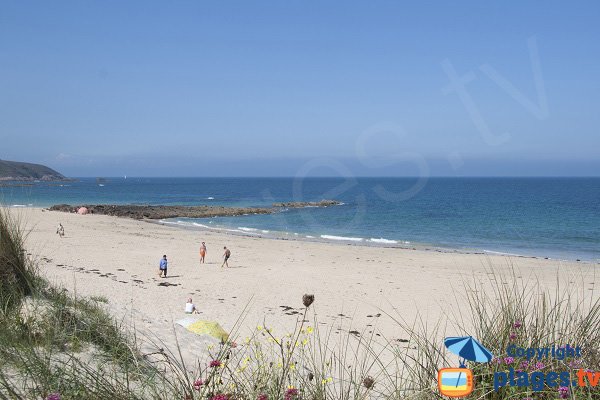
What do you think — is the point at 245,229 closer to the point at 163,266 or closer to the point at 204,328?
the point at 163,266

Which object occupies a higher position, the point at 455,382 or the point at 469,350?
the point at 469,350

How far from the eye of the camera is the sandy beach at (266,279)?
35.5 feet

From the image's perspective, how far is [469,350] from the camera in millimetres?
2486

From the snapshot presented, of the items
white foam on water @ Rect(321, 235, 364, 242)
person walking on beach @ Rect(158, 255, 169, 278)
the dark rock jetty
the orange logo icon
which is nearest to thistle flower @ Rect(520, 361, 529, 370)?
the orange logo icon

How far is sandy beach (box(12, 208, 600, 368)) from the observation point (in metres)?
10.8

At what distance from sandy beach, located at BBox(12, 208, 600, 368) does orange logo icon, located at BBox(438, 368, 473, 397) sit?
3.17 metres

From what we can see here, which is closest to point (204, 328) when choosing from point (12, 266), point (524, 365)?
point (12, 266)

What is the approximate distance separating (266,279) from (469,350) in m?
15.2

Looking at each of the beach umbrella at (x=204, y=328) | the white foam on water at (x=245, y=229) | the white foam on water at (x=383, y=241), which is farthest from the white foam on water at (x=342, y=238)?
the beach umbrella at (x=204, y=328)

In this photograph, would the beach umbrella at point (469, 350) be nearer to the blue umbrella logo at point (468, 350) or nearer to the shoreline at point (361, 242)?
the blue umbrella logo at point (468, 350)

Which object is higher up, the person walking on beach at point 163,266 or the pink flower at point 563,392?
the pink flower at point 563,392

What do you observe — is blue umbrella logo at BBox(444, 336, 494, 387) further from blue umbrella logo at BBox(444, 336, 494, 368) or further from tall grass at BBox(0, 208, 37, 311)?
tall grass at BBox(0, 208, 37, 311)

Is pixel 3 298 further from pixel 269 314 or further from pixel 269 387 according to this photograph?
pixel 269 314

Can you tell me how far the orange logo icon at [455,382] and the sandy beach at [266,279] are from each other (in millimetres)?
3169
